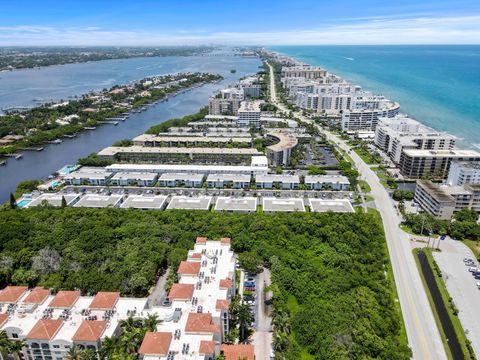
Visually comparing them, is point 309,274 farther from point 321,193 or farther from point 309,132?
point 309,132

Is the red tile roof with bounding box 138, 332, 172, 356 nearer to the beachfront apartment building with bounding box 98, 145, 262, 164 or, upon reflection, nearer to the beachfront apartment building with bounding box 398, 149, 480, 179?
the beachfront apartment building with bounding box 98, 145, 262, 164

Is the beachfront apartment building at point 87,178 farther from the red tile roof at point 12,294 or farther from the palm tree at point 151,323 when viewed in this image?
the palm tree at point 151,323

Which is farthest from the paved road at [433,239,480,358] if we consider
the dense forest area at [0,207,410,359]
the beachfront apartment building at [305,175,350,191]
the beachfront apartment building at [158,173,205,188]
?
the beachfront apartment building at [158,173,205,188]

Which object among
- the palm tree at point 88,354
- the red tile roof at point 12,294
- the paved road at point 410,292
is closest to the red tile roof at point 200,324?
the palm tree at point 88,354

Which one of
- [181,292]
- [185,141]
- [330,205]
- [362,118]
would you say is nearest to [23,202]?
[185,141]

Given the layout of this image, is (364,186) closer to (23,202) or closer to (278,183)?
(278,183)
